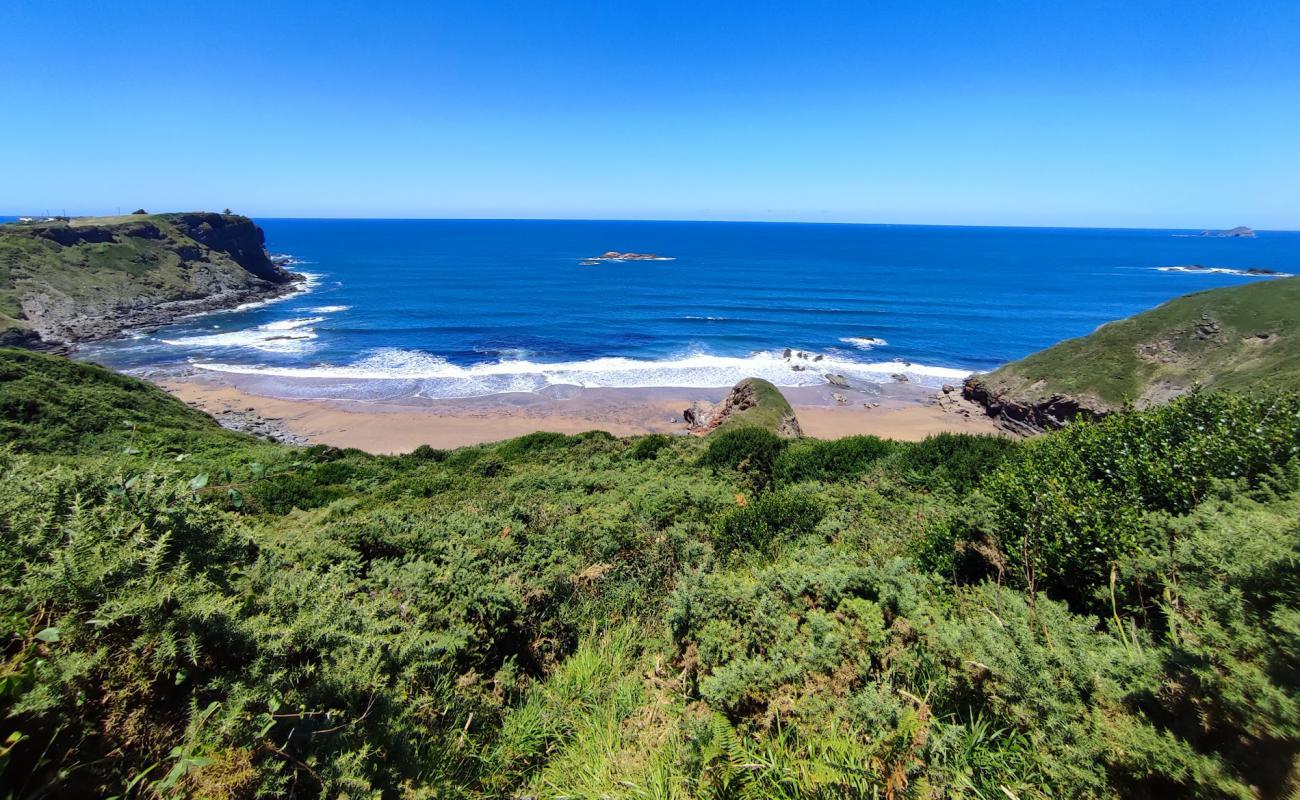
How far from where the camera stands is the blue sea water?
140 ft

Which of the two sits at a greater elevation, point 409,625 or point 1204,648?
point 1204,648

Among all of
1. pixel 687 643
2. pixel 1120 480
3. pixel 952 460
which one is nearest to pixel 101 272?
pixel 687 643

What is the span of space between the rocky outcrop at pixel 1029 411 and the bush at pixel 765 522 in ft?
89.5

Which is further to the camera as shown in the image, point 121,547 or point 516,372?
point 516,372

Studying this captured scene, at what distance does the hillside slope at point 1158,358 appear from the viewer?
29.9 metres

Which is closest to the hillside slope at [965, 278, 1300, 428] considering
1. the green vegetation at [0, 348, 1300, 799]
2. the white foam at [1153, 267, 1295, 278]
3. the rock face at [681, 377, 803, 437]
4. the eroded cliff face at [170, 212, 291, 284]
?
the rock face at [681, 377, 803, 437]

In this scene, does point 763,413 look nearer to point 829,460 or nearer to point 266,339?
point 829,460

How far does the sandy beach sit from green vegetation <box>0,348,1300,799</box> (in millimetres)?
22487

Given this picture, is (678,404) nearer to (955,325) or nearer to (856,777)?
(856,777)

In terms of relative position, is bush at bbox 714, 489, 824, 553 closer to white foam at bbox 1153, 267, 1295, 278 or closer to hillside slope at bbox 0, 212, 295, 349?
hillside slope at bbox 0, 212, 295, 349

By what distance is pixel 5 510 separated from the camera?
12.5ft

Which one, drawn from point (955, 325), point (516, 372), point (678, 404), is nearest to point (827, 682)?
point (678, 404)

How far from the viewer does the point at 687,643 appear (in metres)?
6.46

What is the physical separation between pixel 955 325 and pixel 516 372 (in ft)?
155
